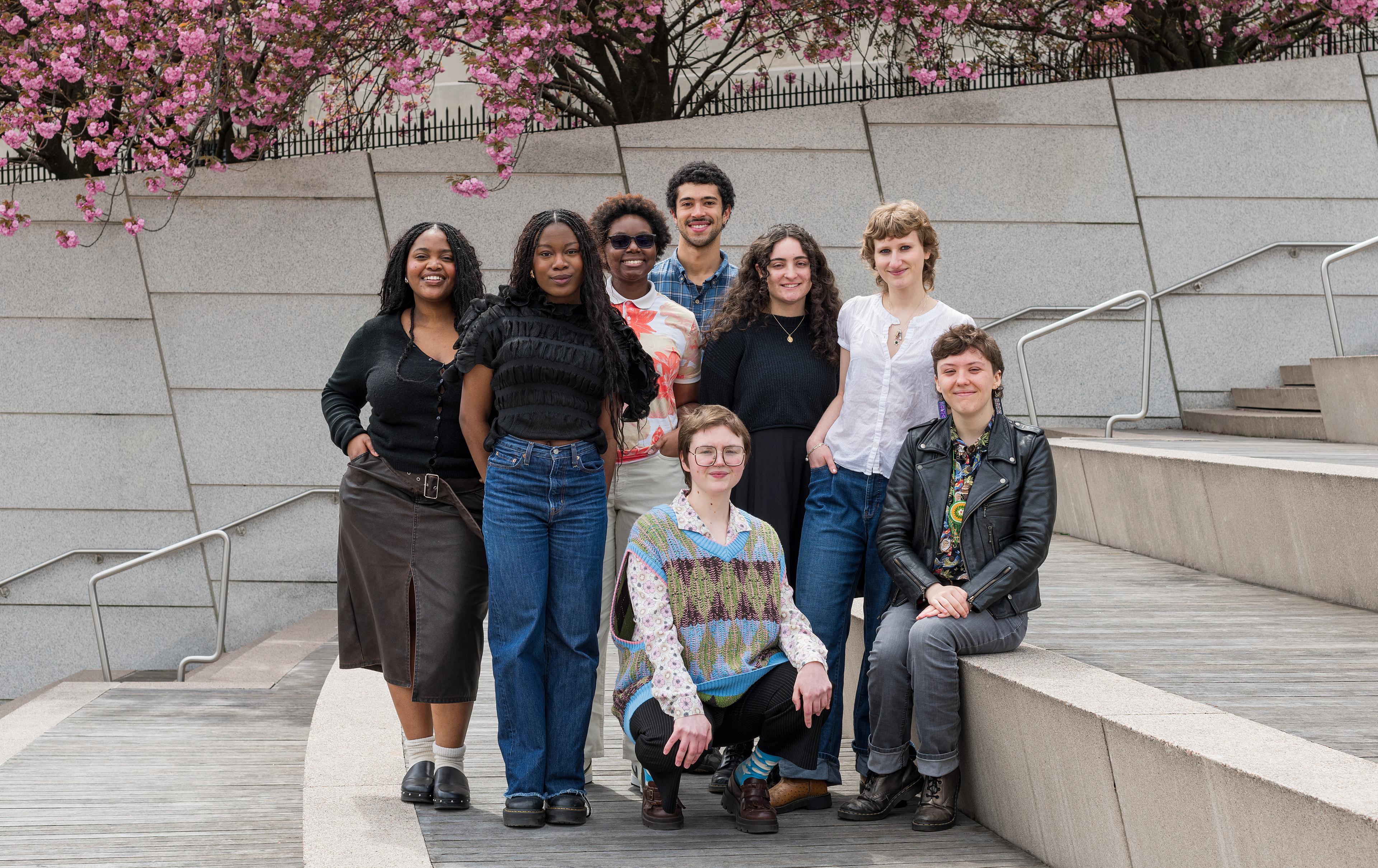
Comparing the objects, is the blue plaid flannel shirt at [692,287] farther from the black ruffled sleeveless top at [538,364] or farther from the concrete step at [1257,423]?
the concrete step at [1257,423]

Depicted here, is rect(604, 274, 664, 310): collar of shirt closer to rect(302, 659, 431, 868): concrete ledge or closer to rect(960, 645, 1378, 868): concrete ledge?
rect(960, 645, 1378, 868): concrete ledge

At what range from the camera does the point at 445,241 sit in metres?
4.06

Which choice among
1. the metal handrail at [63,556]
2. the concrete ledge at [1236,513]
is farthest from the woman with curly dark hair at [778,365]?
the metal handrail at [63,556]

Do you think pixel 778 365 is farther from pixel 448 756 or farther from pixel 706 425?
pixel 448 756

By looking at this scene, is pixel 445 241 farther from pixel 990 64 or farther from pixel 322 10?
pixel 990 64

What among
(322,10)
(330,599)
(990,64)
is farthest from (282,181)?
(990,64)

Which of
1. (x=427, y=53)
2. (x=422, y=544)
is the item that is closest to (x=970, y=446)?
(x=422, y=544)

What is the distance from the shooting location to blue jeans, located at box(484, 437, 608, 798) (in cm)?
367

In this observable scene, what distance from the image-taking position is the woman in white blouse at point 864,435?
3912 millimetres

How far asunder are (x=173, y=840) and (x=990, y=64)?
8.25 meters

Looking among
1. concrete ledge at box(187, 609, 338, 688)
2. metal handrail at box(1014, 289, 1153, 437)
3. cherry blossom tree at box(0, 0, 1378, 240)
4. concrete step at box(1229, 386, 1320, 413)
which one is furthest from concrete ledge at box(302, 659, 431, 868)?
concrete step at box(1229, 386, 1320, 413)

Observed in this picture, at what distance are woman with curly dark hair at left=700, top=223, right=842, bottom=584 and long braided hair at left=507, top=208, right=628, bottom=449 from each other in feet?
1.37

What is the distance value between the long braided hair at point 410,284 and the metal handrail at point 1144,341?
16.0ft

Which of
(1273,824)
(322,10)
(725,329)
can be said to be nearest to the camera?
(1273,824)
